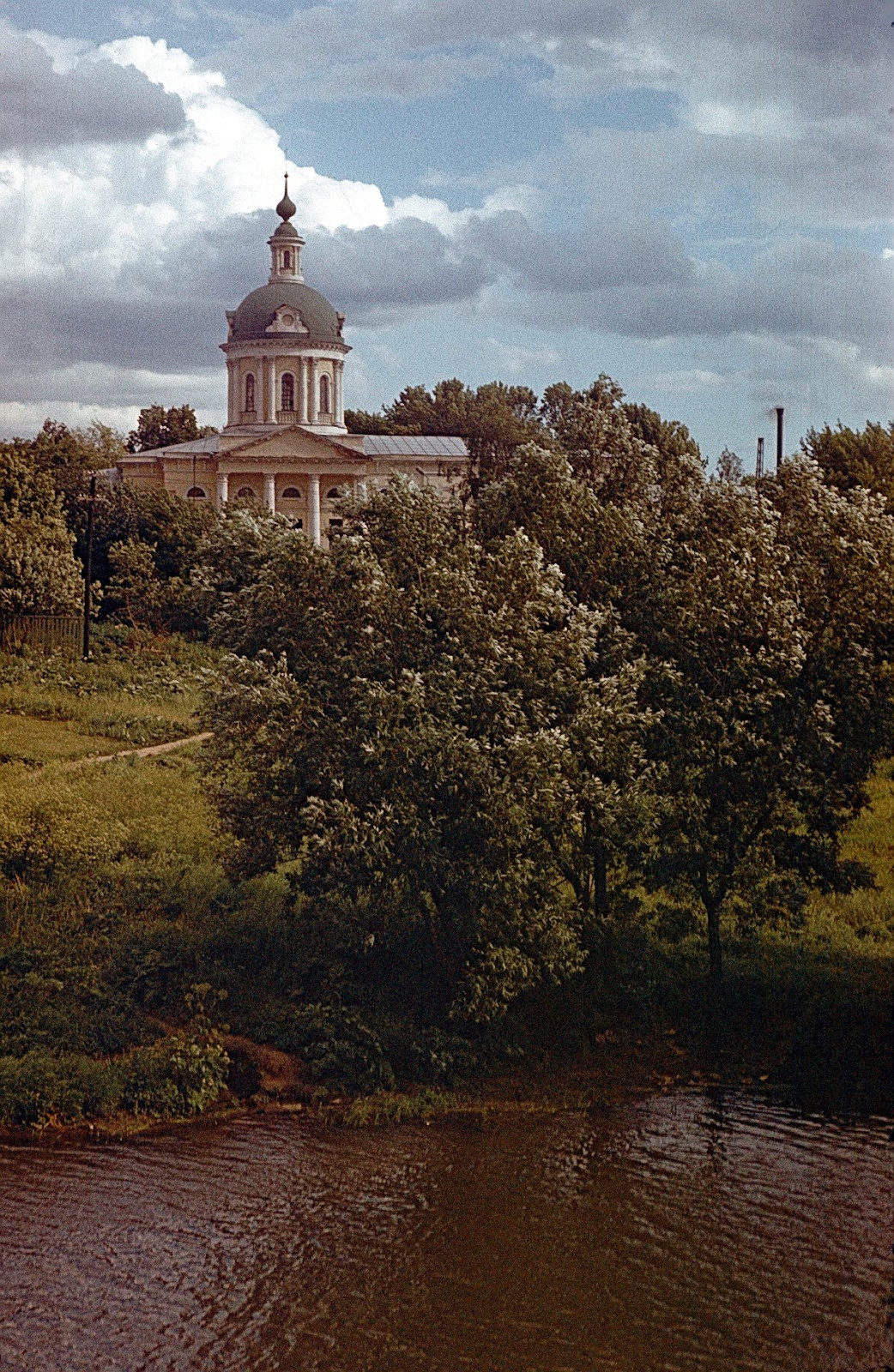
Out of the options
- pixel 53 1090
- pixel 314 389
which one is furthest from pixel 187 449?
pixel 53 1090

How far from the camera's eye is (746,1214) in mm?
15430

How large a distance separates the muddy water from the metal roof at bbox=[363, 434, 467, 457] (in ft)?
181

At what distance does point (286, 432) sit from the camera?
69.4m

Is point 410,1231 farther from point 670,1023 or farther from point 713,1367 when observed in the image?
point 670,1023

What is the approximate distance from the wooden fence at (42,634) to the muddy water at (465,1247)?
26529 millimetres

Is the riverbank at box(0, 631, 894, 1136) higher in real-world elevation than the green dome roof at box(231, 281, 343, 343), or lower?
lower

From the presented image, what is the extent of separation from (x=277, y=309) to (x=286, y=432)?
817 centimetres

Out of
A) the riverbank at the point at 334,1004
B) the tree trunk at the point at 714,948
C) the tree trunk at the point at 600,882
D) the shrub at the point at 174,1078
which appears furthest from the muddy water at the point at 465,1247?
the tree trunk at the point at 600,882

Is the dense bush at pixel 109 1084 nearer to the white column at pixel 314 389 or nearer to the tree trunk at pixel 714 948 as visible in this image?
the tree trunk at pixel 714 948

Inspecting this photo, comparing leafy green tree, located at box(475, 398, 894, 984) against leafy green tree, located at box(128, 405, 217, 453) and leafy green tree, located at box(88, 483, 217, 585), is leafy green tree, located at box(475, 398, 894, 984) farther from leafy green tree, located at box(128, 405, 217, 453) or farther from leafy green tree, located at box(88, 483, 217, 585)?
leafy green tree, located at box(128, 405, 217, 453)

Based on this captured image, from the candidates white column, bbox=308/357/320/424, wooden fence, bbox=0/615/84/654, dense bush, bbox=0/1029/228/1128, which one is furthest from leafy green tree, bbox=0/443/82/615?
white column, bbox=308/357/320/424

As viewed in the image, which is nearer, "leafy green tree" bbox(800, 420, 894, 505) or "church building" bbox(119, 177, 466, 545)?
"leafy green tree" bbox(800, 420, 894, 505)

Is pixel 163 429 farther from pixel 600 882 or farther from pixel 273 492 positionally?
pixel 600 882

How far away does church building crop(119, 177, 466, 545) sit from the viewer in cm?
6938
